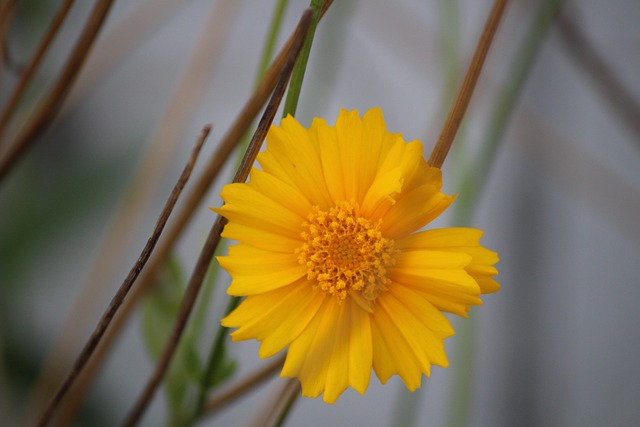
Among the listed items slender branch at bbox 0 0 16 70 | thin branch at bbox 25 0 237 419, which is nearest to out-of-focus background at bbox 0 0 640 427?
thin branch at bbox 25 0 237 419

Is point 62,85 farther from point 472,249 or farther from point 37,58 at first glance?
point 472,249

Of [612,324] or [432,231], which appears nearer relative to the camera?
[432,231]

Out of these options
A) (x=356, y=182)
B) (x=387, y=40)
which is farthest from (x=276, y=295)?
(x=387, y=40)

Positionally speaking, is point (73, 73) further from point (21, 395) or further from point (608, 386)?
point (608, 386)

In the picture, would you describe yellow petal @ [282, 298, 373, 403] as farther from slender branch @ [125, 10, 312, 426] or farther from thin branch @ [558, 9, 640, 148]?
thin branch @ [558, 9, 640, 148]

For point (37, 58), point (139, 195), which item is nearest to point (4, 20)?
point (37, 58)

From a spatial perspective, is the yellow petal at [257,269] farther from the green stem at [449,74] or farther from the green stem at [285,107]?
the green stem at [449,74]
